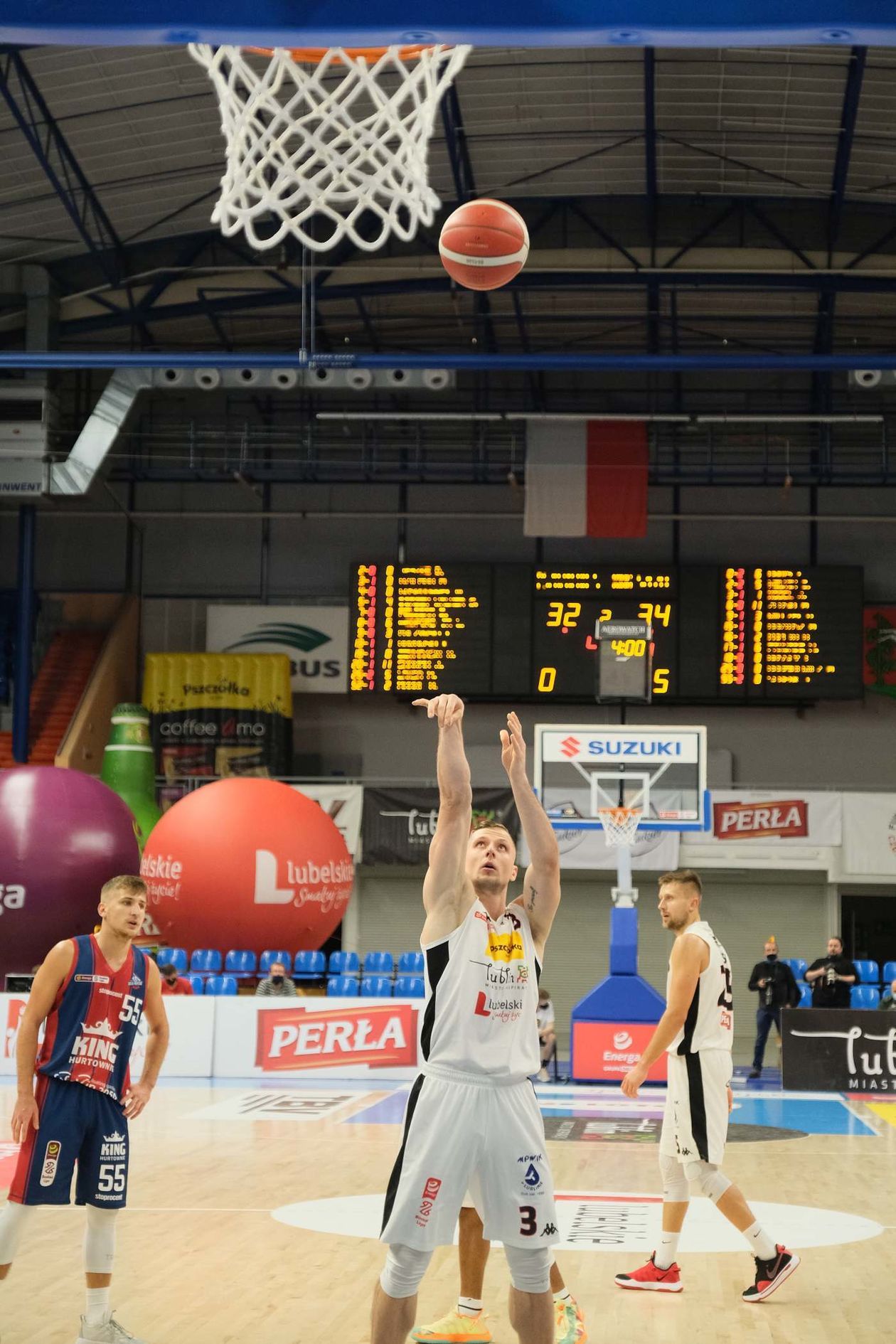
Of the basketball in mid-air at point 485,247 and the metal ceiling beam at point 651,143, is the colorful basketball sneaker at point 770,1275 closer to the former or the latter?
the basketball in mid-air at point 485,247

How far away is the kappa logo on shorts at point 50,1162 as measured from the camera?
5.02 metres

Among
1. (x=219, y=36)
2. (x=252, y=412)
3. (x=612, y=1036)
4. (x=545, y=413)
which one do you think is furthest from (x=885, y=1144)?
(x=252, y=412)

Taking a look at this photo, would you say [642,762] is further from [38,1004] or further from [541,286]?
[38,1004]

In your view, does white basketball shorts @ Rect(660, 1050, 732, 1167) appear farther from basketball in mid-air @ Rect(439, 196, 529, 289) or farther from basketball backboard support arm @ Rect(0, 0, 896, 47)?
basketball in mid-air @ Rect(439, 196, 529, 289)

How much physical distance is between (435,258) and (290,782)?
324 inches

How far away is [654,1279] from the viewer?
5.91 metres

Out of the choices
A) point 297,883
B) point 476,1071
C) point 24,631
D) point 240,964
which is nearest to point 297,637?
point 24,631

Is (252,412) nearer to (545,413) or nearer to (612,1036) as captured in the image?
(545,413)

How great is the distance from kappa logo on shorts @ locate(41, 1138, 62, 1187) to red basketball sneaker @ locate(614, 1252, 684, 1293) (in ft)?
7.83

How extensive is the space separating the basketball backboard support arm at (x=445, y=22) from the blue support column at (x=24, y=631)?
19372 millimetres

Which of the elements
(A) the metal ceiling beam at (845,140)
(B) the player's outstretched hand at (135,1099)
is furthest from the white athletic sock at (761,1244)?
(A) the metal ceiling beam at (845,140)

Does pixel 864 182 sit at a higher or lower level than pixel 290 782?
higher

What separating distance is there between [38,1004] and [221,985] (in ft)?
36.3

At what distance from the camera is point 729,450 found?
24.1 m
